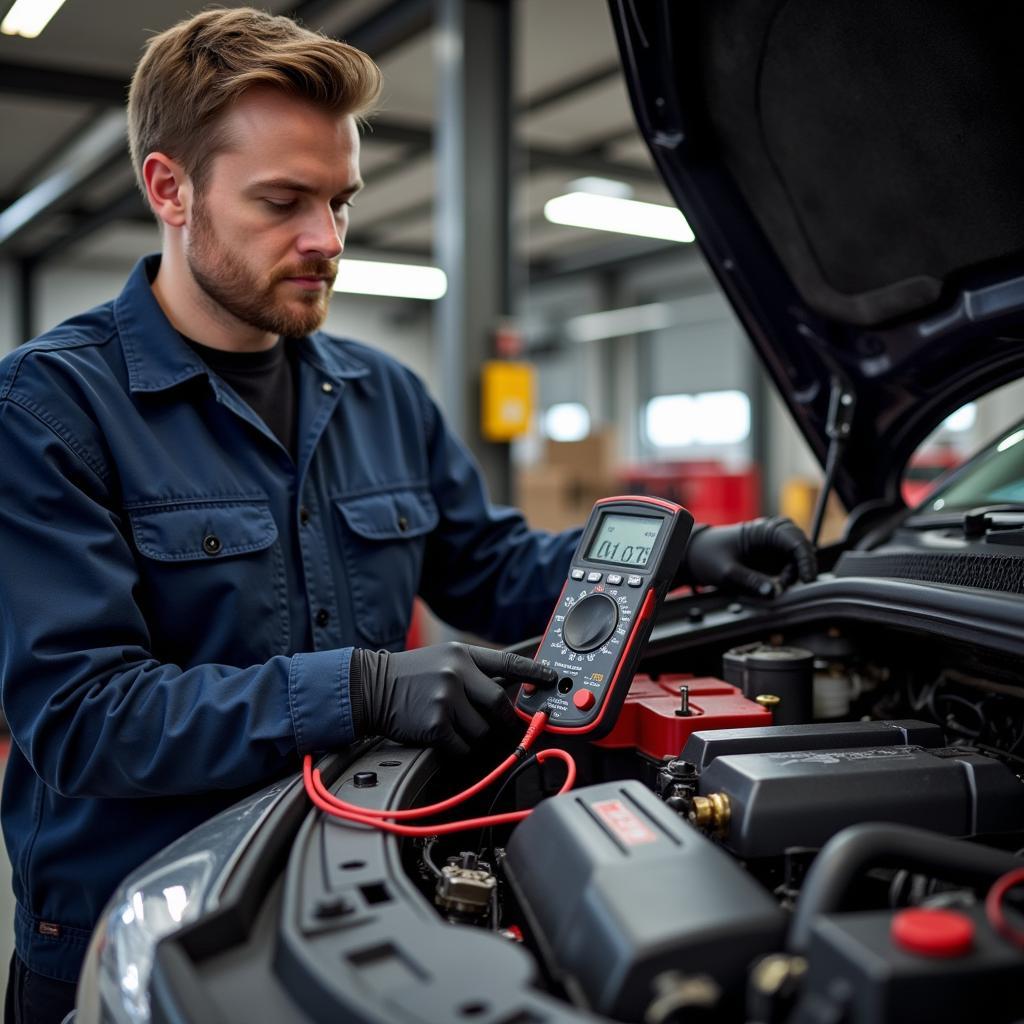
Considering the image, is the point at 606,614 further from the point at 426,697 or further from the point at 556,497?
the point at 556,497

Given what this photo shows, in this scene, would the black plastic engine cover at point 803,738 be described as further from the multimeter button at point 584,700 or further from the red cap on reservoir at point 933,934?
the red cap on reservoir at point 933,934

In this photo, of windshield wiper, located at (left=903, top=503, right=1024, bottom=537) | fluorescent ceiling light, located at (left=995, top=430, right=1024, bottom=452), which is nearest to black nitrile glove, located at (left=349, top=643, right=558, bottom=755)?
windshield wiper, located at (left=903, top=503, right=1024, bottom=537)

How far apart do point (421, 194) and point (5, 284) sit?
4.81 m

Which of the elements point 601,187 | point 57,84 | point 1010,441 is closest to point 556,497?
point 601,187

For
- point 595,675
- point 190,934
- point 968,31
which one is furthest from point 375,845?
point 968,31

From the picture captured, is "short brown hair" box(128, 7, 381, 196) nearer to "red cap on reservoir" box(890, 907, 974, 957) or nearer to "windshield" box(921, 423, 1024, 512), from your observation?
"windshield" box(921, 423, 1024, 512)

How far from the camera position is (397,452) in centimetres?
151

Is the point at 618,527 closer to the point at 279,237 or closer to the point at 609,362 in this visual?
the point at 279,237

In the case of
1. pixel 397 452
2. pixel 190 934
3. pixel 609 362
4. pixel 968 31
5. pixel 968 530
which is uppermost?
pixel 609 362

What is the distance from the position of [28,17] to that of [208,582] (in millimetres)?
4015

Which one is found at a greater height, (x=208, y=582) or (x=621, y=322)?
(x=621, y=322)

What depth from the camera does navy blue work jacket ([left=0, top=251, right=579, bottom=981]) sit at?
95 cm

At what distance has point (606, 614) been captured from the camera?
1.07 metres

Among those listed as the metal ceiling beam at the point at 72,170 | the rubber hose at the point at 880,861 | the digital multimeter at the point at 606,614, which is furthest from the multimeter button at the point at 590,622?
the metal ceiling beam at the point at 72,170
